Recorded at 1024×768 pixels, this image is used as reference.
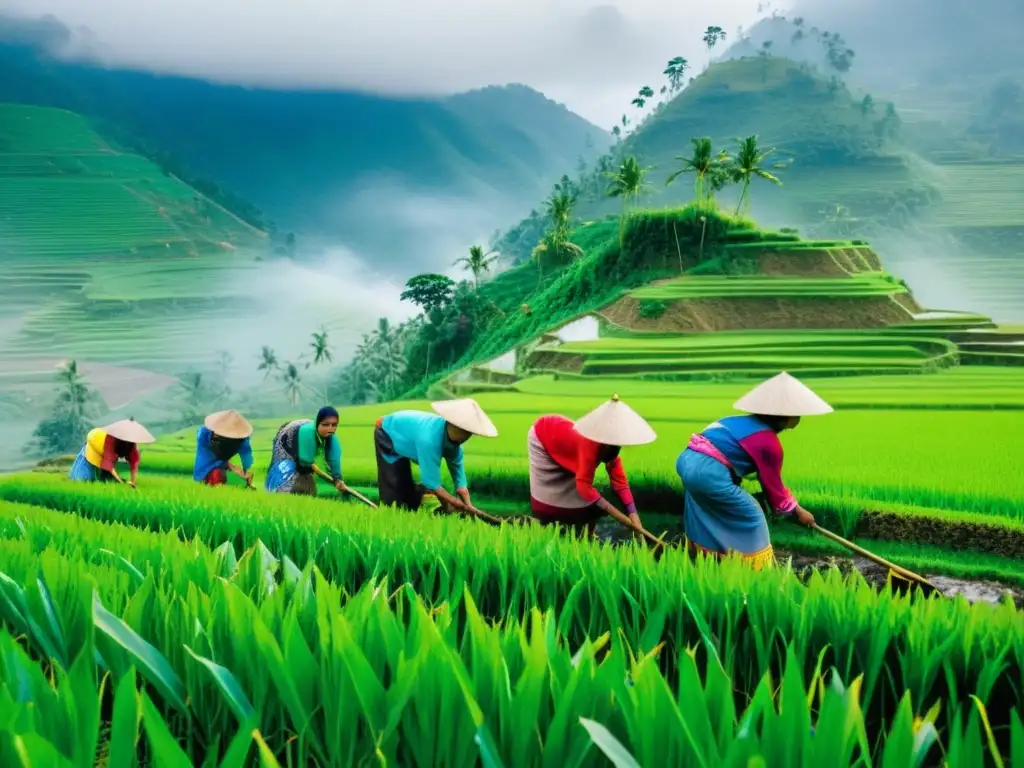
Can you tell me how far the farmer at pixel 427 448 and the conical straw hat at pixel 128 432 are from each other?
1.80 metres

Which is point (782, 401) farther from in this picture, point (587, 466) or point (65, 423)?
point (65, 423)

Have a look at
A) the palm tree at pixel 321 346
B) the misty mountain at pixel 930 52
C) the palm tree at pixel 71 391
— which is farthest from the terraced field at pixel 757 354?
the misty mountain at pixel 930 52

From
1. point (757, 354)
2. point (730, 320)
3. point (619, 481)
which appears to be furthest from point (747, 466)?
point (730, 320)

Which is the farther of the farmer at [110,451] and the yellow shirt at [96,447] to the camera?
the yellow shirt at [96,447]

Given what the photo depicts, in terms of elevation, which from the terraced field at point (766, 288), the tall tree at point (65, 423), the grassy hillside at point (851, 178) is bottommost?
the tall tree at point (65, 423)

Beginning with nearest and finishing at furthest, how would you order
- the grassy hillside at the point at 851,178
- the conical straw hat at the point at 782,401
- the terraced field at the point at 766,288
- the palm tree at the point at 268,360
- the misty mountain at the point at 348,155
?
1. the conical straw hat at the point at 782,401
2. the terraced field at the point at 766,288
3. the palm tree at the point at 268,360
4. the grassy hillside at the point at 851,178
5. the misty mountain at the point at 348,155

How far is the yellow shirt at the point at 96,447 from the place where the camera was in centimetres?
578

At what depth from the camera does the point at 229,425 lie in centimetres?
564

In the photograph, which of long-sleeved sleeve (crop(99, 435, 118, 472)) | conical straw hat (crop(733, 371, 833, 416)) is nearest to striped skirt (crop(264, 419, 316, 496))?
long-sleeved sleeve (crop(99, 435, 118, 472))

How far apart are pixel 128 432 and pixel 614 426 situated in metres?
3.51

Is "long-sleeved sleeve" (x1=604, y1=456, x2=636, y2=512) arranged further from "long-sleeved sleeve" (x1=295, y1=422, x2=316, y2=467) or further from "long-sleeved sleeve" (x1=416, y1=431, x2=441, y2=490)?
"long-sleeved sleeve" (x1=295, y1=422, x2=316, y2=467)

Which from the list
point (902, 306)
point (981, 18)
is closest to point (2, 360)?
point (902, 306)

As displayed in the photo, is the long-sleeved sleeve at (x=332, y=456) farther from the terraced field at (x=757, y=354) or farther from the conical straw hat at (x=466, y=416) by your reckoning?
the terraced field at (x=757, y=354)

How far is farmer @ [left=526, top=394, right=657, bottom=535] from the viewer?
12.3 ft
